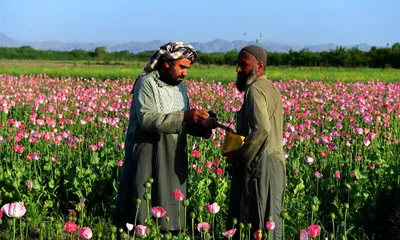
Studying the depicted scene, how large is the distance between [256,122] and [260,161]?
0.87 ft

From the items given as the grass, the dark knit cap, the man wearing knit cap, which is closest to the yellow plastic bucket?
the man wearing knit cap

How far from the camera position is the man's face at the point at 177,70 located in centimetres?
393

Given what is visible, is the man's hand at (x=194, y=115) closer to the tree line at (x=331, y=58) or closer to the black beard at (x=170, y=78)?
the black beard at (x=170, y=78)

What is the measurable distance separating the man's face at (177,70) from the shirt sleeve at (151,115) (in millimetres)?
146

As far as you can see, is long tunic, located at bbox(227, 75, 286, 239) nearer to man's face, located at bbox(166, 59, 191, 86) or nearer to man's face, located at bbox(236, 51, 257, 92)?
man's face, located at bbox(236, 51, 257, 92)

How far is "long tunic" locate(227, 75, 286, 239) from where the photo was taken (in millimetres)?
3658

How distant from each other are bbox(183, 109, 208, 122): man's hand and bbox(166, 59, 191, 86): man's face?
0.79 ft

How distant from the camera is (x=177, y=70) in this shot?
3953mm

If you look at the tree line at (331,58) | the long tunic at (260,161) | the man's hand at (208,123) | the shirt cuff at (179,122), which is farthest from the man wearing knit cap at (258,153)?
the tree line at (331,58)

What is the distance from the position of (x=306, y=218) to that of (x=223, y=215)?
2.24 feet

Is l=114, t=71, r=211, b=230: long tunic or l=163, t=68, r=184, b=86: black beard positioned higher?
l=163, t=68, r=184, b=86: black beard

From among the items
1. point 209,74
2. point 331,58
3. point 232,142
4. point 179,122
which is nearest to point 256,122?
point 232,142

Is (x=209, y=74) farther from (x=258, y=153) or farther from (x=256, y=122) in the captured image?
(x=256, y=122)

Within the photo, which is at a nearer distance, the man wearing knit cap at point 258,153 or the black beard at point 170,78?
the man wearing knit cap at point 258,153
